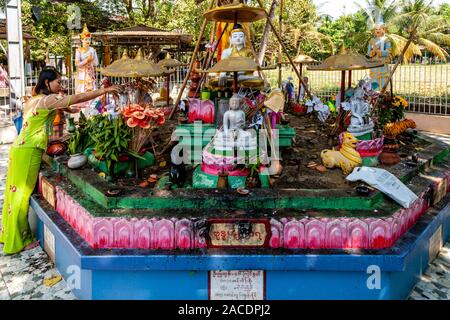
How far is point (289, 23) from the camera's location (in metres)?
24.2

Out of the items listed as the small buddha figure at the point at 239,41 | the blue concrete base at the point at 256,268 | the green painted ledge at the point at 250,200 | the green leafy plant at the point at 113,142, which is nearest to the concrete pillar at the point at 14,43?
the green leafy plant at the point at 113,142

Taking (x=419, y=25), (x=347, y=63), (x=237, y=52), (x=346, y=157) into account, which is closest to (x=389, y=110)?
(x=347, y=63)

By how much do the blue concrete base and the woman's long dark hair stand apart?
1821 mm

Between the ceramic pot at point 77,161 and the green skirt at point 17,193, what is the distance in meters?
0.33

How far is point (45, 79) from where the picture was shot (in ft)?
14.9

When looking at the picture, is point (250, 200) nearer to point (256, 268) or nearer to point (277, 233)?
point (277, 233)

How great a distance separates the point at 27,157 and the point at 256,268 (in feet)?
9.27

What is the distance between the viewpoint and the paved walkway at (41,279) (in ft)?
12.8

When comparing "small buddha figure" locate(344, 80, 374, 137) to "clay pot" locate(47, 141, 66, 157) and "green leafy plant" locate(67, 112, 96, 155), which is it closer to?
"green leafy plant" locate(67, 112, 96, 155)

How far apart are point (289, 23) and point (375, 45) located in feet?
55.0

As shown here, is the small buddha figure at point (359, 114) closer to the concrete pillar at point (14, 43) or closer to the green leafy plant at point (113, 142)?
the green leafy plant at point (113, 142)

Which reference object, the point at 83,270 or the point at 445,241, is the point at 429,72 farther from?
the point at 83,270

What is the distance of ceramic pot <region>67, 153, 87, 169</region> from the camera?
15.6 feet
